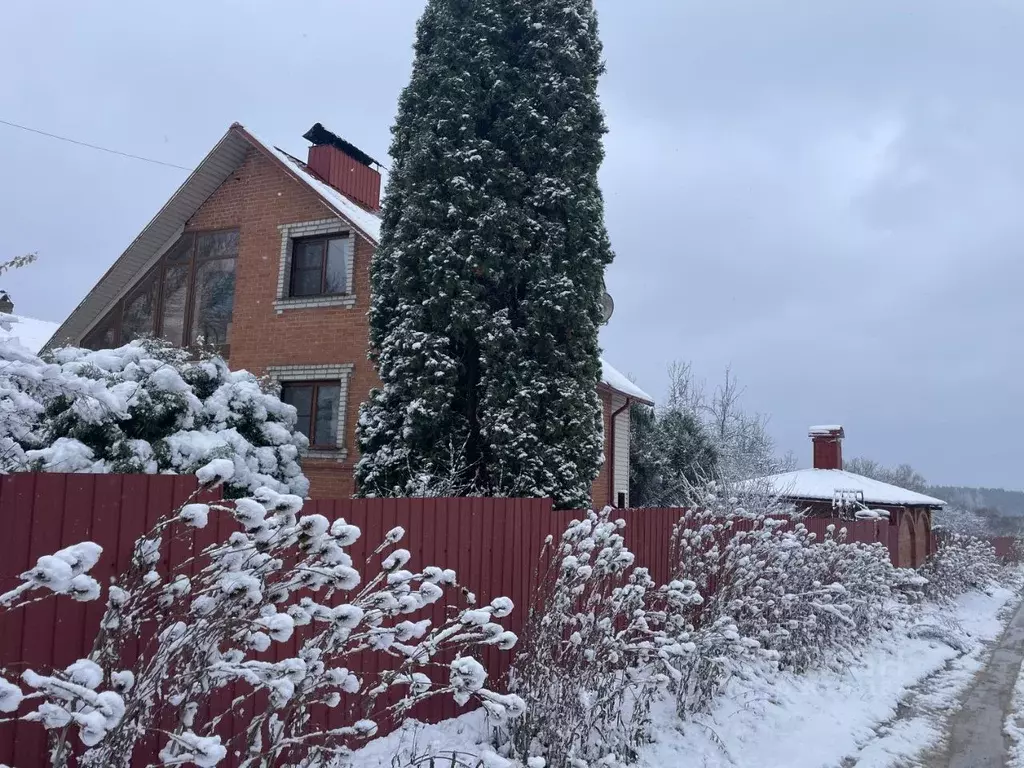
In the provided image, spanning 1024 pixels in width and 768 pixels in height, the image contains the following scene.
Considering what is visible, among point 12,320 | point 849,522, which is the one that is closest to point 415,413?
point 12,320

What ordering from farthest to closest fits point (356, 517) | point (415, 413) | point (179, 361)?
point (415, 413)
point (179, 361)
point (356, 517)

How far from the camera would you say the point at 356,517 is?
4.62 meters

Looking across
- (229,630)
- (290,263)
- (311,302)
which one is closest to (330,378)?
(311,302)

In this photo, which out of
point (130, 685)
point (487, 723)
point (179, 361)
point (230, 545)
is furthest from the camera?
point (179, 361)

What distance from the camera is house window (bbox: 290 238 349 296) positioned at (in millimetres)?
Answer: 12758

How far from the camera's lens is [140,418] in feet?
21.2

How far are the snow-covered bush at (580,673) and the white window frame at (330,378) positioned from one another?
286 inches

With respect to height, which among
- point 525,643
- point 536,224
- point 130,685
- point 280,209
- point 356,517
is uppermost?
point 280,209

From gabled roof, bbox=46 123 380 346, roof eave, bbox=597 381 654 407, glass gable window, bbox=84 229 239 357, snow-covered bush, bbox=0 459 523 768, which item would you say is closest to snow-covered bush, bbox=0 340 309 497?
snow-covered bush, bbox=0 459 523 768

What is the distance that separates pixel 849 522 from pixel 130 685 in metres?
12.8

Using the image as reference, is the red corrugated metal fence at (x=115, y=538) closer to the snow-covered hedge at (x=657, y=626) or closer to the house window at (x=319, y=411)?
the snow-covered hedge at (x=657, y=626)

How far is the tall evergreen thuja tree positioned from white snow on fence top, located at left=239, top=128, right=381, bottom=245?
1989 millimetres

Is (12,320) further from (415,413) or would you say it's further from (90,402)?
(415,413)

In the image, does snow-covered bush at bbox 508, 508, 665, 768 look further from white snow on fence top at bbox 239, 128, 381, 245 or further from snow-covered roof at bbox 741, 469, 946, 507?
snow-covered roof at bbox 741, 469, 946, 507
